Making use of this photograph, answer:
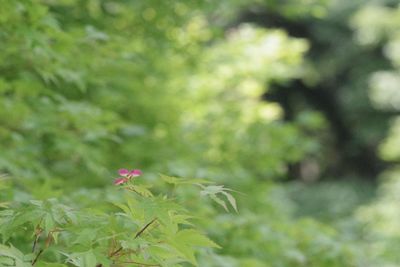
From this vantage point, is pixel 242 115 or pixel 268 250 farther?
pixel 242 115

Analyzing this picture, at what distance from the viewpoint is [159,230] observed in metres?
1.49

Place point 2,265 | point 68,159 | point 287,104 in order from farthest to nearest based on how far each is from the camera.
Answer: point 287,104 < point 68,159 < point 2,265

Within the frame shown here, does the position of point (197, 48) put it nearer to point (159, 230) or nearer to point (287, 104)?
point (159, 230)

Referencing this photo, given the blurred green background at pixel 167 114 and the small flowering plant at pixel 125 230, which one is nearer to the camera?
the small flowering plant at pixel 125 230

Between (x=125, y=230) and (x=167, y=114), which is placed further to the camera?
(x=167, y=114)

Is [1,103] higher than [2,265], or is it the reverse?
[1,103]

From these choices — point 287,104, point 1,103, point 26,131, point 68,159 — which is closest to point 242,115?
point 68,159

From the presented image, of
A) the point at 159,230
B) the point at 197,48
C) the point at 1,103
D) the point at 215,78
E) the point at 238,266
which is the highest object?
the point at 215,78

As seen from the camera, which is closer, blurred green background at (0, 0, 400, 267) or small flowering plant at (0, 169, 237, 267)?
small flowering plant at (0, 169, 237, 267)

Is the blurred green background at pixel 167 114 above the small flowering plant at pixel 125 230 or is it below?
above

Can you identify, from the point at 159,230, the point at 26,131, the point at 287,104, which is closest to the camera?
the point at 159,230

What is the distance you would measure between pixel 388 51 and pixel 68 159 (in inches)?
383

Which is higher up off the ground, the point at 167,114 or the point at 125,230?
the point at 167,114

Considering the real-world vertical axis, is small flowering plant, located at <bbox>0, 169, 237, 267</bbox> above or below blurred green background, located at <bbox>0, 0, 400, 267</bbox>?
below
